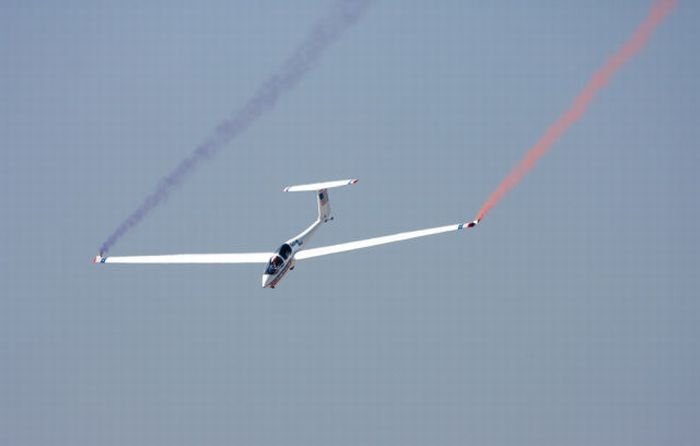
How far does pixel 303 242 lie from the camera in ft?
255

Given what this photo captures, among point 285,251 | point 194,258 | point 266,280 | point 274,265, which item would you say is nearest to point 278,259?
point 274,265

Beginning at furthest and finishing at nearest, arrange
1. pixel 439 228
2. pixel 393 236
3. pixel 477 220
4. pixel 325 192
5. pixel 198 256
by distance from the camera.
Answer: pixel 325 192, pixel 198 256, pixel 393 236, pixel 439 228, pixel 477 220

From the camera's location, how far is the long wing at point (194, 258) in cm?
7466

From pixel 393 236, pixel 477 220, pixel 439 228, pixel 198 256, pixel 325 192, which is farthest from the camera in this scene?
pixel 325 192

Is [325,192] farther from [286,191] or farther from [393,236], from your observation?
[393,236]

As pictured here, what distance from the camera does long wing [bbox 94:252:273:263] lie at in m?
74.7

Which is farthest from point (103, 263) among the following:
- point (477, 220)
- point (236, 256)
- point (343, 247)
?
point (477, 220)

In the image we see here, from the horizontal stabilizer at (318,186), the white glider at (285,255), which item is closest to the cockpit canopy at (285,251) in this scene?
the white glider at (285,255)

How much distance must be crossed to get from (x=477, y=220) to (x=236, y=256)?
794 inches

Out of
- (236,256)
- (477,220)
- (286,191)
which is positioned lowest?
(477,220)

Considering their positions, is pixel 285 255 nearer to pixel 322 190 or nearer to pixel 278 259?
pixel 278 259

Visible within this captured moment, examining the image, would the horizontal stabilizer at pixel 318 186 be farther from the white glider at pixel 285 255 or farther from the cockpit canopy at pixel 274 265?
the cockpit canopy at pixel 274 265

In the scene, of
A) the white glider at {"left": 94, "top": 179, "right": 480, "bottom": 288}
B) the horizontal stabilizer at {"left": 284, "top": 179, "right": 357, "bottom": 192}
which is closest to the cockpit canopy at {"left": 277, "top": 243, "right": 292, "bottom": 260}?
the white glider at {"left": 94, "top": 179, "right": 480, "bottom": 288}

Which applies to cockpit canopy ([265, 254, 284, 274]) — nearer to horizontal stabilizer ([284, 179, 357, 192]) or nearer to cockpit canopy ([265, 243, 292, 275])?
cockpit canopy ([265, 243, 292, 275])
